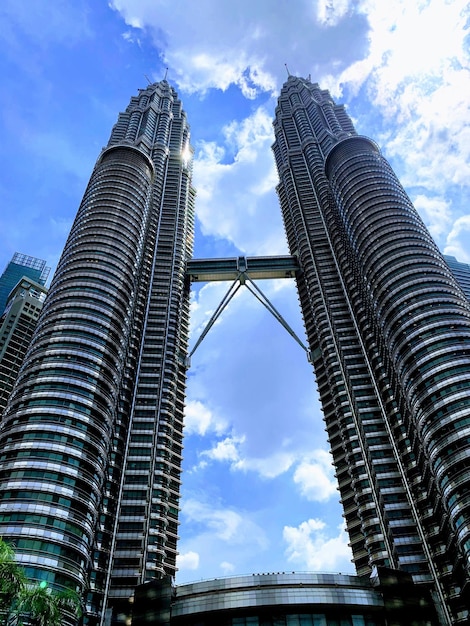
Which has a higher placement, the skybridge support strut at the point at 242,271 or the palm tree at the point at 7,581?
the skybridge support strut at the point at 242,271

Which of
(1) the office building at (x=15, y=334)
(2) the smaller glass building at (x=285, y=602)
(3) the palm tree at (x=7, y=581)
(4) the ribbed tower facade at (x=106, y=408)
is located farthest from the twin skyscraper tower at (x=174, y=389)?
(1) the office building at (x=15, y=334)

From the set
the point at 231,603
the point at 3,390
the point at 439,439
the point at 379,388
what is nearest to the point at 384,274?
the point at 379,388

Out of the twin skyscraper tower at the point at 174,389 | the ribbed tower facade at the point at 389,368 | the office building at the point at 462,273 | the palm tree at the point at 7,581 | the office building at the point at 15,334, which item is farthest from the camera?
the office building at the point at 462,273

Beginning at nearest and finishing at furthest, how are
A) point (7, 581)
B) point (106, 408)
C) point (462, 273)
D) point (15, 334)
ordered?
point (7, 581) → point (106, 408) → point (15, 334) → point (462, 273)

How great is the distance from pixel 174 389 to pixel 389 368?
1684 inches

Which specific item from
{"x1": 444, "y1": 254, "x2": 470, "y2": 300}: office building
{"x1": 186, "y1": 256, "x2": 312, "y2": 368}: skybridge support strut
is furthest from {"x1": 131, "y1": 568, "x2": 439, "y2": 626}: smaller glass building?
{"x1": 444, "y1": 254, "x2": 470, "y2": 300}: office building

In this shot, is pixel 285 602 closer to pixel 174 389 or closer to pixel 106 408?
pixel 106 408

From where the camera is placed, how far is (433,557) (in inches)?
2972

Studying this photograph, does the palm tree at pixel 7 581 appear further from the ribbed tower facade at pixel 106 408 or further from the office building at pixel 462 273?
the office building at pixel 462 273

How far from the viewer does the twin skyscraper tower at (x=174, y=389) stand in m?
70.8

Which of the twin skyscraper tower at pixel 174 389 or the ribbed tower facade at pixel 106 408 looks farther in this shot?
the twin skyscraper tower at pixel 174 389

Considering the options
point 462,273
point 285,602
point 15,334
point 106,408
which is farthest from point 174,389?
point 462,273

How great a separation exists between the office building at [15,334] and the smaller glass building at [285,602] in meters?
79.6

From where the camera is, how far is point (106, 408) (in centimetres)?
8494
